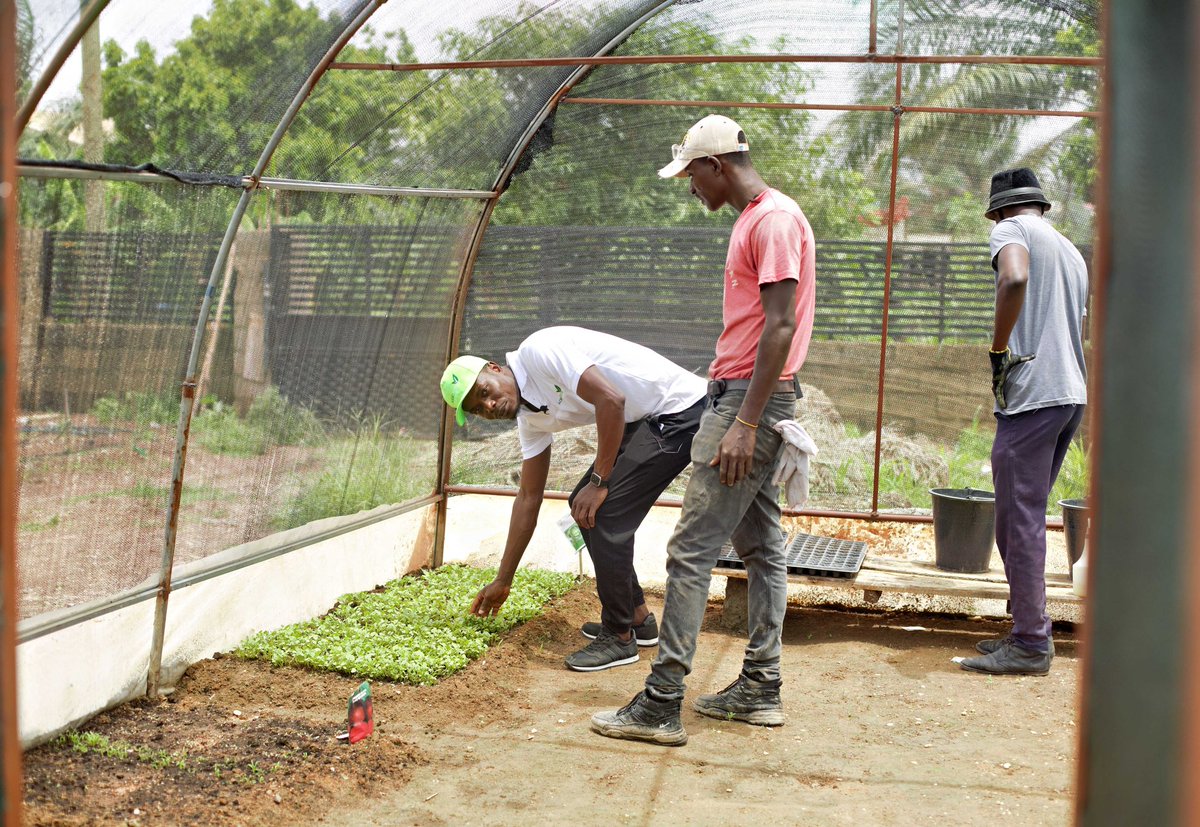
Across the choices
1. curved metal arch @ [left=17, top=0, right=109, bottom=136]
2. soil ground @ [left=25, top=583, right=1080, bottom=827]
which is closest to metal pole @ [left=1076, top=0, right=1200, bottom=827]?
soil ground @ [left=25, top=583, right=1080, bottom=827]

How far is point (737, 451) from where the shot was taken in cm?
391

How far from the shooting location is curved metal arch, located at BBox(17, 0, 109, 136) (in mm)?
3305

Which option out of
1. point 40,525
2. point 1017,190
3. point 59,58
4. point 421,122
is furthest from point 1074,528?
point 59,58

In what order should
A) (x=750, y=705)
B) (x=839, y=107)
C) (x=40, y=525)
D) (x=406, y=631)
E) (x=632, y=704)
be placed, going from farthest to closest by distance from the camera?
(x=839, y=107), (x=406, y=631), (x=750, y=705), (x=632, y=704), (x=40, y=525)

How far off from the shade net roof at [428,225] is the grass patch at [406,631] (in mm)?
509

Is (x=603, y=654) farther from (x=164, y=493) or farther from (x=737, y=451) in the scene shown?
(x=164, y=493)

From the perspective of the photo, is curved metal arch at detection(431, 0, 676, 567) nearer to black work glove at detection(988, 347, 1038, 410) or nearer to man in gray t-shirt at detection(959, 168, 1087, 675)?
man in gray t-shirt at detection(959, 168, 1087, 675)

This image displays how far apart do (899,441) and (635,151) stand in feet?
7.95

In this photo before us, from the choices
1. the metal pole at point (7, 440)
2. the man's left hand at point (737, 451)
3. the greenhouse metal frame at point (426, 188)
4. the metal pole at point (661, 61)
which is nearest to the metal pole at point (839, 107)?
the greenhouse metal frame at point (426, 188)

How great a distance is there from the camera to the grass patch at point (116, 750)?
3.82m

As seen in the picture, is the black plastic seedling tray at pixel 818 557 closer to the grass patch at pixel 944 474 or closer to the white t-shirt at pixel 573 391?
the grass patch at pixel 944 474

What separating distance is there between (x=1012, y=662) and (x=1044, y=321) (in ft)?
5.04

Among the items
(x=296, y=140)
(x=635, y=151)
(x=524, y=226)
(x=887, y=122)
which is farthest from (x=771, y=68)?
(x=296, y=140)

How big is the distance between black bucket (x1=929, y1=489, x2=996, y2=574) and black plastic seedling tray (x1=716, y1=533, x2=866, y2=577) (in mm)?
437
